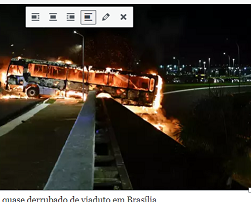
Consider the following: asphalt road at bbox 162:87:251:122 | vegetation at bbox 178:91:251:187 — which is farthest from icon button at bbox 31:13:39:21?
asphalt road at bbox 162:87:251:122

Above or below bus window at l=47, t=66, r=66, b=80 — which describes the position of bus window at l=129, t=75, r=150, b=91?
below

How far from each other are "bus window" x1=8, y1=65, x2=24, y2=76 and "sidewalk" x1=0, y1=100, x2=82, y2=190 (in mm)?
16262

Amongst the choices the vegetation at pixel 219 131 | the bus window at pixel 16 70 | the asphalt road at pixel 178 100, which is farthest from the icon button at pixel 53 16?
the bus window at pixel 16 70

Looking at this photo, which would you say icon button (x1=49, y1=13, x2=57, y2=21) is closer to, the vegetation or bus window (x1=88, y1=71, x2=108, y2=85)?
the vegetation

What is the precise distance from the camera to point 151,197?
12.8 ft

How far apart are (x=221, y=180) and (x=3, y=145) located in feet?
20.7

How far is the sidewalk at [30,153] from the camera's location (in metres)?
6.46

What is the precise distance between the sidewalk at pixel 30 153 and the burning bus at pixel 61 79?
45.7 feet

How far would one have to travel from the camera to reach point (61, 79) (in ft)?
97.1

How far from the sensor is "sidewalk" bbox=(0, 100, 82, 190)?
646cm

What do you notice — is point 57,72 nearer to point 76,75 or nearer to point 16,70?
point 76,75

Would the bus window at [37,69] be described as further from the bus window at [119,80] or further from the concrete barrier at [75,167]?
the concrete barrier at [75,167]

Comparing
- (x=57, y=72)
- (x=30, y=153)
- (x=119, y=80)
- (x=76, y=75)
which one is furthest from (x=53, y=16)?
(x=76, y=75)

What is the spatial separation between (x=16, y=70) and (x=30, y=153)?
22.7 meters
